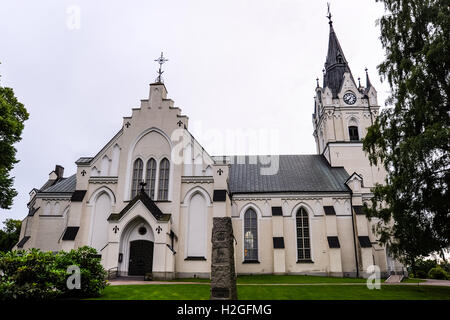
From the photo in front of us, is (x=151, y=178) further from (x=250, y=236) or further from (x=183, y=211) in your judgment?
(x=250, y=236)

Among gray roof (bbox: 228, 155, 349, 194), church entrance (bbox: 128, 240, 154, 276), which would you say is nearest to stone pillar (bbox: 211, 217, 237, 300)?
church entrance (bbox: 128, 240, 154, 276)

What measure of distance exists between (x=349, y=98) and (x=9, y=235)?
47596 millimetres

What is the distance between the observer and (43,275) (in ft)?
39.8

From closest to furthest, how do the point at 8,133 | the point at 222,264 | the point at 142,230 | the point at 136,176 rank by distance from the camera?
the point at 222,264
the point at 8,133
the point at 142,230
the point at 136,176

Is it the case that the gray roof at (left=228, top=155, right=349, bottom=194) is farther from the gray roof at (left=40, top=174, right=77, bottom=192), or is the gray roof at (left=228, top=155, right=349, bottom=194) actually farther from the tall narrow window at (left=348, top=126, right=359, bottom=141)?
the gray roof at (left=40, top=174, right=77, bottom=192)

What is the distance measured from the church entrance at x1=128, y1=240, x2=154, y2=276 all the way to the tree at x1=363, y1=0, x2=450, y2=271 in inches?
614

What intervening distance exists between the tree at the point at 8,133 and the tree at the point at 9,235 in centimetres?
2285

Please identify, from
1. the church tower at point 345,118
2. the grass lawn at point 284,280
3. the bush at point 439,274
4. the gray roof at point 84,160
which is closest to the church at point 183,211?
the gray roof at point 84,160

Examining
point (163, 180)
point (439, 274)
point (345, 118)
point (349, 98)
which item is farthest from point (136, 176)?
point (439, 274)

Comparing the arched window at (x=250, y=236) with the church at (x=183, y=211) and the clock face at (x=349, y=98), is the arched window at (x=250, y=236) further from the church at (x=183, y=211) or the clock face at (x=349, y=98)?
the clock face at (x=349, y=98)

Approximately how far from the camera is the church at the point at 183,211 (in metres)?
23.1
